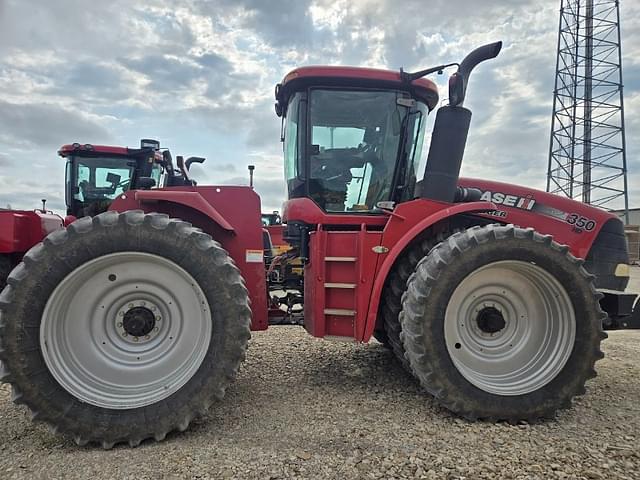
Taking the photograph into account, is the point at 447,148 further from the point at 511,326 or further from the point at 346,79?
the point at 511,326

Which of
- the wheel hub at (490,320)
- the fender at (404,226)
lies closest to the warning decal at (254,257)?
the fender at (404,226)

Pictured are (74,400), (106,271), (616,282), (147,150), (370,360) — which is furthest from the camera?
(147,150)

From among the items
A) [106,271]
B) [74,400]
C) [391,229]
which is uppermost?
[391,229]

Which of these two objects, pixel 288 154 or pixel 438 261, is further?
pixel 288 154

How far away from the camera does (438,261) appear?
329 cm

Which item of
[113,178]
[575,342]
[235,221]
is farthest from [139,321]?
[113,178]

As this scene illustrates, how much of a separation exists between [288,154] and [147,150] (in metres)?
5.68

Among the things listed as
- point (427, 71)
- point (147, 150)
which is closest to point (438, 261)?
point (427, 71)

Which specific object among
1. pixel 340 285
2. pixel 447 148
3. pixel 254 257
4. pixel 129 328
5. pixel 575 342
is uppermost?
pixel 447 148

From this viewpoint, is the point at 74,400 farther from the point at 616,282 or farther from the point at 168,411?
the point at 616,282

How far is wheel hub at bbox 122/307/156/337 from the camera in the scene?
313cm

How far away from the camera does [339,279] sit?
3.72m

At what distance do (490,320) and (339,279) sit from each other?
1180 millimetres

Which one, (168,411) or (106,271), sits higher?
(106,271)
